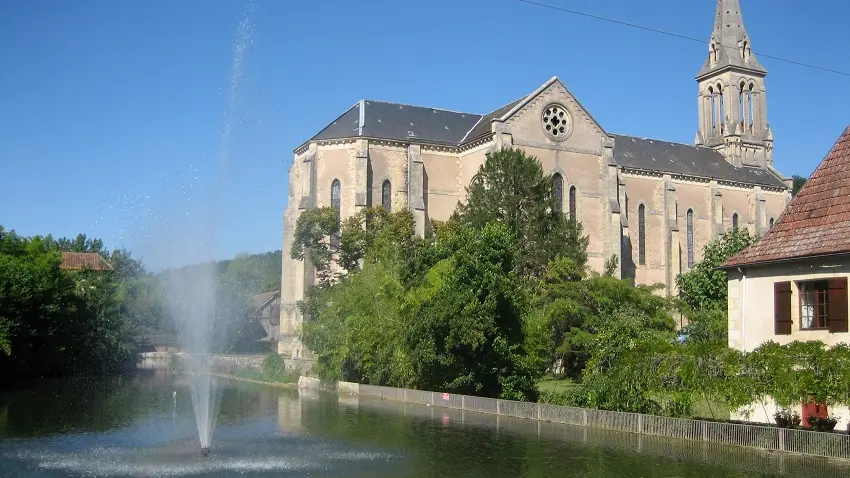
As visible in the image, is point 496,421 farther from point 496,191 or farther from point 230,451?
point 496,191

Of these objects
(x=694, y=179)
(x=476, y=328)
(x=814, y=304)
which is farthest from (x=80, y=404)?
(x=694, y=179)

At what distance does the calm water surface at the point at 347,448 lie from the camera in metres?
19.0

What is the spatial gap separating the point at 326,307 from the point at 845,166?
3036 cm

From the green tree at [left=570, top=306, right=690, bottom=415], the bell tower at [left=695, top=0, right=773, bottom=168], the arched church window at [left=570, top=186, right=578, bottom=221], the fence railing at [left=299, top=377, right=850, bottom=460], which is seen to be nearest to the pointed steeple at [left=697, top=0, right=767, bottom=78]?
the bell tower at [left=695, top=0, right=773, bottom=168]

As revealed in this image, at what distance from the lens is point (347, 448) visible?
22562 millimetres

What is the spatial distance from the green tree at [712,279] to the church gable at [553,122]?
585 inches

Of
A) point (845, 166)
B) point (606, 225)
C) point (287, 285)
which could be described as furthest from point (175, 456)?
point (606, 225)

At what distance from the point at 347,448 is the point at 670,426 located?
9.14 meters

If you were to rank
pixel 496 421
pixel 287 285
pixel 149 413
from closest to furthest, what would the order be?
pixel 496 421 < pixel 149 413 < pixel 287 285

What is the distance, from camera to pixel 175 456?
21641mm

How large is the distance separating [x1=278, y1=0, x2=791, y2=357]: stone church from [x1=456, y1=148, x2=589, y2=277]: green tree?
31.6ft

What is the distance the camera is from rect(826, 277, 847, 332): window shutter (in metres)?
22.6

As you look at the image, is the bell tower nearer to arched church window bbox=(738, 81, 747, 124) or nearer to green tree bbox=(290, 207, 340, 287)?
arched church window bbox=(738, 81, 747, 124)

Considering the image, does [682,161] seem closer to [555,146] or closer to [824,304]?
[555,146]
